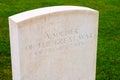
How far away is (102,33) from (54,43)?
3.00 m

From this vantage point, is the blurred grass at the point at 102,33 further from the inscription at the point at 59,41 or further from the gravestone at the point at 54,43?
the inscription at the point at 59,41

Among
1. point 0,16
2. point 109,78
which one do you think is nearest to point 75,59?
point 109,78

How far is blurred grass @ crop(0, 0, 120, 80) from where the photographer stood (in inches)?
192

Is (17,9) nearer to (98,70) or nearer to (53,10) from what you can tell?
(98,70)

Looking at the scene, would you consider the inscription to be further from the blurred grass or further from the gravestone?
the blurred grass

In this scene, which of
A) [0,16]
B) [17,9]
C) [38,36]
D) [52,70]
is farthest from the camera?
[17,9]

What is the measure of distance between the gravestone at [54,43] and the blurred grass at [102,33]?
1099 mm

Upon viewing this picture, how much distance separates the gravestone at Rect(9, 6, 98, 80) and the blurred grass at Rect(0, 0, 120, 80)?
1.10 m

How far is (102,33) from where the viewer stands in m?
6.29

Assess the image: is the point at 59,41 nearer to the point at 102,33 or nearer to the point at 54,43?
the point at 54,43

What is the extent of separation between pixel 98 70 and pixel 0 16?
2.99 meters

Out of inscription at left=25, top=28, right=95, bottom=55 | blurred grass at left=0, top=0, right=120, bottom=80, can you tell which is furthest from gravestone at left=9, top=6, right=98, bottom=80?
blurred grass at left=0, top=0, right=120, bottom=80

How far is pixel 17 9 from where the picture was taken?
764cm

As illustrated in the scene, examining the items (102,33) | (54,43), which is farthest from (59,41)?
(102,33)
